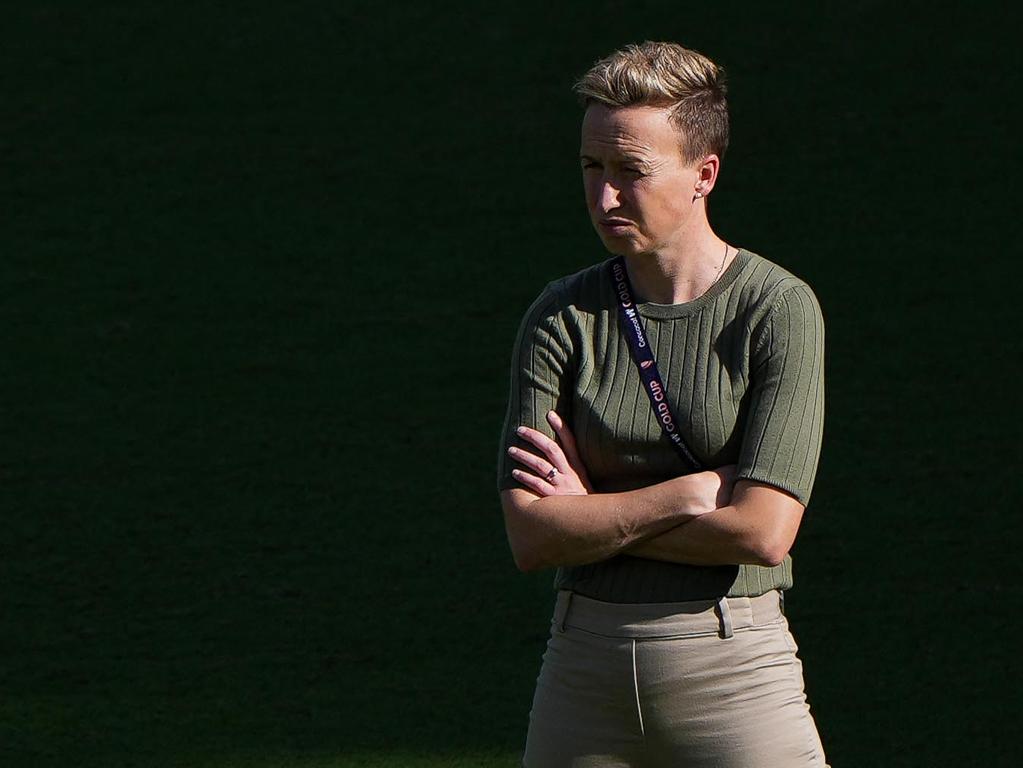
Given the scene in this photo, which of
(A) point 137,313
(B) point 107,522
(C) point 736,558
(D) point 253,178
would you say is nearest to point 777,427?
(C) point 736,558

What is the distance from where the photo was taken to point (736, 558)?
2.25 meters

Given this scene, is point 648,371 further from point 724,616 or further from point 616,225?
point 724,616

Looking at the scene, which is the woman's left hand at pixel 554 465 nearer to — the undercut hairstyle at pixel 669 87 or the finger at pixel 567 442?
the finger at pixel 567 442

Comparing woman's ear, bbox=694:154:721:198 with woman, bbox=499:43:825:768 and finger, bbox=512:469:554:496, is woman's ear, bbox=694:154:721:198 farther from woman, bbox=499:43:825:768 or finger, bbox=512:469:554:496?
finger, bbox=512:469:554:496

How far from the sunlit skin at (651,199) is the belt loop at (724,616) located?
422mm

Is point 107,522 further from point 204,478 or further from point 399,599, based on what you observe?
point 399,599

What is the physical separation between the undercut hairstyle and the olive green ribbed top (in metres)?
0.19

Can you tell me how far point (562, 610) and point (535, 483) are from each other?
184 mm

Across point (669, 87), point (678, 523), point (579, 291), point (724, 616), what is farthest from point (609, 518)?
point (669, 87)

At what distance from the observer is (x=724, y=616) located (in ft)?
7.32

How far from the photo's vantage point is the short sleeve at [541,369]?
92.7 inches

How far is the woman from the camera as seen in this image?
2213 mm

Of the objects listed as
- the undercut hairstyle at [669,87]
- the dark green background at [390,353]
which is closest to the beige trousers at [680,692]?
the undercut hairstyle at [669,87]

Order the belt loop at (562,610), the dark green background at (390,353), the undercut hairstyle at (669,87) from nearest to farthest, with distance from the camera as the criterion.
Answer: the undercut hairstyle at (669,87) < the belt loop at (562,610) < the dark green background at (390,353)
